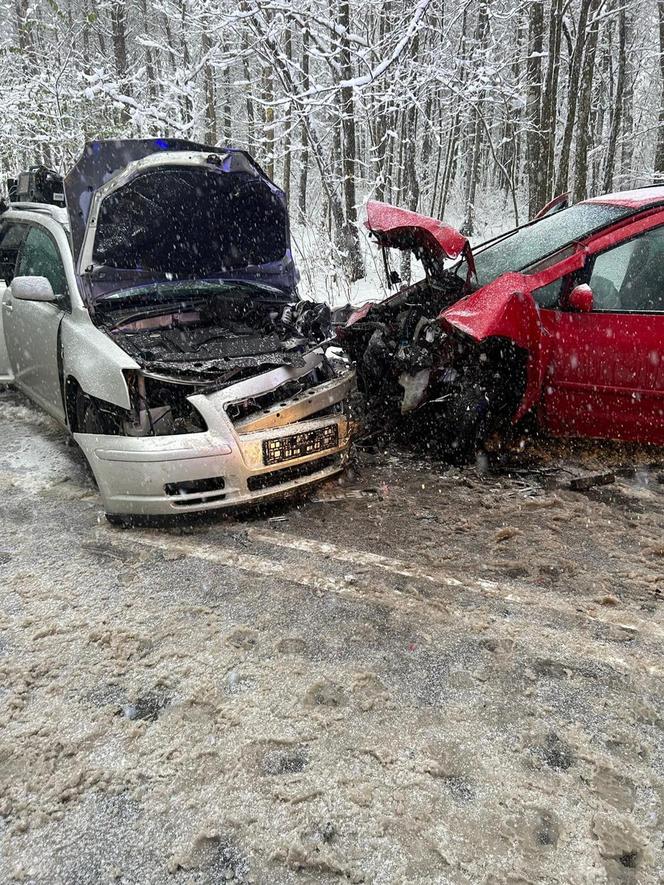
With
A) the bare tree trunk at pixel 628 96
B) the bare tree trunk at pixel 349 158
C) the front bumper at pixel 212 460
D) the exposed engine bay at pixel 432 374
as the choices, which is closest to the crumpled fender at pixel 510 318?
the exposed engine bay at pixel 432 374

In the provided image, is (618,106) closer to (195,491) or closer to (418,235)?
(418,235)

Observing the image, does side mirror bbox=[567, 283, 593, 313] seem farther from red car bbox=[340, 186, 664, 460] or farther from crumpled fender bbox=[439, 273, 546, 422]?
crumpled fender bbox=[439, 273, 546, 422]

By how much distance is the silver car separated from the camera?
138 inches

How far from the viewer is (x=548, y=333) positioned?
4148mm

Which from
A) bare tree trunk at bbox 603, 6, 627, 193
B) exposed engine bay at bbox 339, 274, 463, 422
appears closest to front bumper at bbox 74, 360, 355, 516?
exposed engine bay at bbox 339, 274, 463, 422

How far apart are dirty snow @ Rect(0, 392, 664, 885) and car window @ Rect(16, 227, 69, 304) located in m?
1.71

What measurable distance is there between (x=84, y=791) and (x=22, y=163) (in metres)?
21.1

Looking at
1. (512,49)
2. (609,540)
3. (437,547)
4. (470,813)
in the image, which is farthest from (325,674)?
(512,49)

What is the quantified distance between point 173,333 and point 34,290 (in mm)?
1010

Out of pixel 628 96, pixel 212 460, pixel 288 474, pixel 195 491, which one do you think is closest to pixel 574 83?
pixel 288 474

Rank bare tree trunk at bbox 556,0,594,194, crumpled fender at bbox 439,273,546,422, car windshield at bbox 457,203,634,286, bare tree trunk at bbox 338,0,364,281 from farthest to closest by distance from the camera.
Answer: bare tree trunk at bbox 556,0,594,194
bare tree trunk at bbox 338,0,364,281
car windshield at bbox 457,203,634,286
crumpled fender at bbox 439,273,546,422

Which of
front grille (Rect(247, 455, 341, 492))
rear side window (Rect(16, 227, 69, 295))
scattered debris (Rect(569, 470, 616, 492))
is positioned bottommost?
scattered debris (Rect(569, 470, 616, 492))

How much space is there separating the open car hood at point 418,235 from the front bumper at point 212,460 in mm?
1408

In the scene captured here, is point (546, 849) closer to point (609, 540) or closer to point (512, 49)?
point (609, 540)
